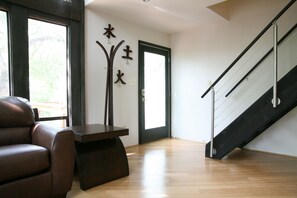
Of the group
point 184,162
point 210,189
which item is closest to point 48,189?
point 210,189

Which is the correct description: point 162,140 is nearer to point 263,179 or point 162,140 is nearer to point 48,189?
point 263,179

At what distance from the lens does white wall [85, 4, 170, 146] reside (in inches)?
130

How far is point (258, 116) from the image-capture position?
272cm

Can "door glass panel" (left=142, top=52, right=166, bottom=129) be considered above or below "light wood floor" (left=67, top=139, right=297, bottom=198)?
above

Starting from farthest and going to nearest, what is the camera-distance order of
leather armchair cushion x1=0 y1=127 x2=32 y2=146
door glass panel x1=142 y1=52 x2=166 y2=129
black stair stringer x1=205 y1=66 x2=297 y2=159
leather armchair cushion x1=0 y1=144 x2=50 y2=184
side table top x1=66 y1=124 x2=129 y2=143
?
door glass panel x1=142 y1=52 x2=166 y2=129 < black stair stringer x1=205 y1=66 x2=297 y2=159 < side table top x1=66 y1=124 x2=129 y2=143 < leather armchair cushion x1=0 y1=127 x2=32 y2=146 < leather armchair cushion x1=0 y1=144 x2=50 y2=184

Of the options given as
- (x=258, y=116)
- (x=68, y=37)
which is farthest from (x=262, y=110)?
(x=68, y=37)

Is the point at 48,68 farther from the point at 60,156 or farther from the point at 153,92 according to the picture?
the point at 153,92

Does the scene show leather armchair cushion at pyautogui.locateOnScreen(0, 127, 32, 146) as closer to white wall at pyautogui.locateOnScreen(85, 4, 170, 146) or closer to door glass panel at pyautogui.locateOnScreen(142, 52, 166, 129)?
white wall at pyautogui.locateOnScreen(85, 4, 170, 146)

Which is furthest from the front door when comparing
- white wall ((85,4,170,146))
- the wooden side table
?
the wooden side table

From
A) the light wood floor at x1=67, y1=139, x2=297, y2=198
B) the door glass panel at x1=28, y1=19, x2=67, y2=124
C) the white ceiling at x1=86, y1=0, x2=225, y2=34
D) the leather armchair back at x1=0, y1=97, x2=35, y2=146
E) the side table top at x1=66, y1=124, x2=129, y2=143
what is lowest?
the light wood floor at x1=67, y1=139, x2=297, y2=198

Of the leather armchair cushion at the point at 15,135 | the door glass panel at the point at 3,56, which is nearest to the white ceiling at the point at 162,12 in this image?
the door glass panel at the point at 3,56

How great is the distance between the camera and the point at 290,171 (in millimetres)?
2684

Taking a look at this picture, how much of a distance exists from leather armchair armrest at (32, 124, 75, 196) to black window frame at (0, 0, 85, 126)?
1.08 meters

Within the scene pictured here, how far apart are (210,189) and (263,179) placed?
722 millimetres
